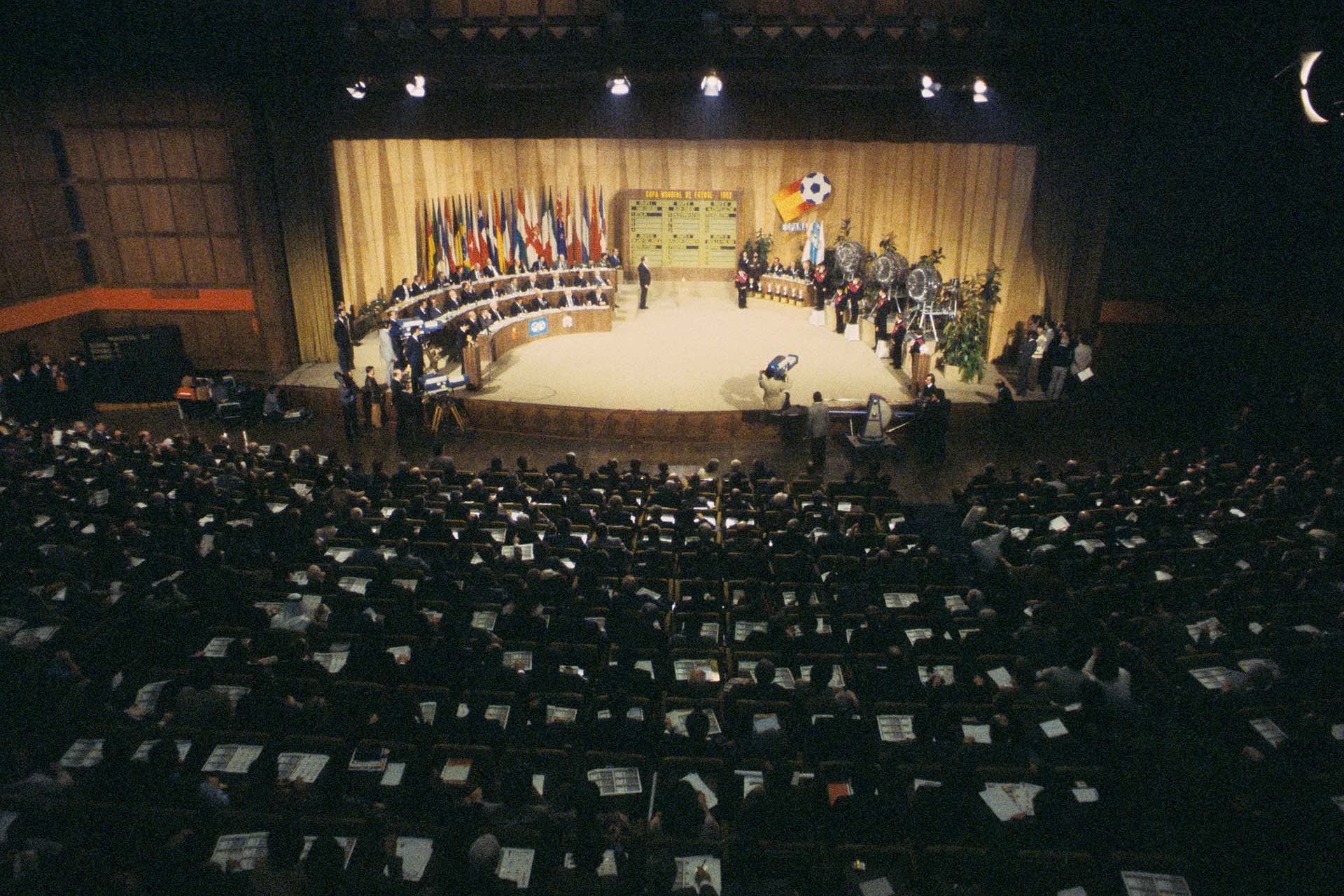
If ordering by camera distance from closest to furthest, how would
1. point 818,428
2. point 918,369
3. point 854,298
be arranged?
point 818,428, point 918,369, point 854,298

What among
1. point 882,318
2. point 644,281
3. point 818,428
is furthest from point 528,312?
point 818,428

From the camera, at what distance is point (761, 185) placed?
22.2 meters

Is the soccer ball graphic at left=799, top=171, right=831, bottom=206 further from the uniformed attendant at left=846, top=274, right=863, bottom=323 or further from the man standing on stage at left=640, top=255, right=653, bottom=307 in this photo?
the man standing on stage at left=640, top=255, right=653, bottom=307

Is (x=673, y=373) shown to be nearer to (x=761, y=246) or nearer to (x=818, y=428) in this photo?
(x=818, y=428)

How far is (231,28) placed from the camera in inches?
512

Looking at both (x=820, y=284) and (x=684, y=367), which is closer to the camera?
(x=684, y=367)

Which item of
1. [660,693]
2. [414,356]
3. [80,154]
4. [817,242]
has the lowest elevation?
[660,693]

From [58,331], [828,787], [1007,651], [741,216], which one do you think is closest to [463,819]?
[828,787]

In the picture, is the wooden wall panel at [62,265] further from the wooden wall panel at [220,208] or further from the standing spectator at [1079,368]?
the standing spectator at [1079,368]

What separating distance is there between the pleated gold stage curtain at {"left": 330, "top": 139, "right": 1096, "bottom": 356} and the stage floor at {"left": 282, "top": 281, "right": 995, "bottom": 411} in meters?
2.71

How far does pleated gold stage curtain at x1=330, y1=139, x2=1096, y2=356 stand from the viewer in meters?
17.1

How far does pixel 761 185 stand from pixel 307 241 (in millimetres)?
11941

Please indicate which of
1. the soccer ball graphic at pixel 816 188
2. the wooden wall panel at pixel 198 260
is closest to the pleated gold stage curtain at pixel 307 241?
the wooden wall panel at pixel 198 260

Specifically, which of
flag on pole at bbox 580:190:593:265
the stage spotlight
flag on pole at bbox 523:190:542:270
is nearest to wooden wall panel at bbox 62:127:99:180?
flag on pole at bbox 523:190:542:270
